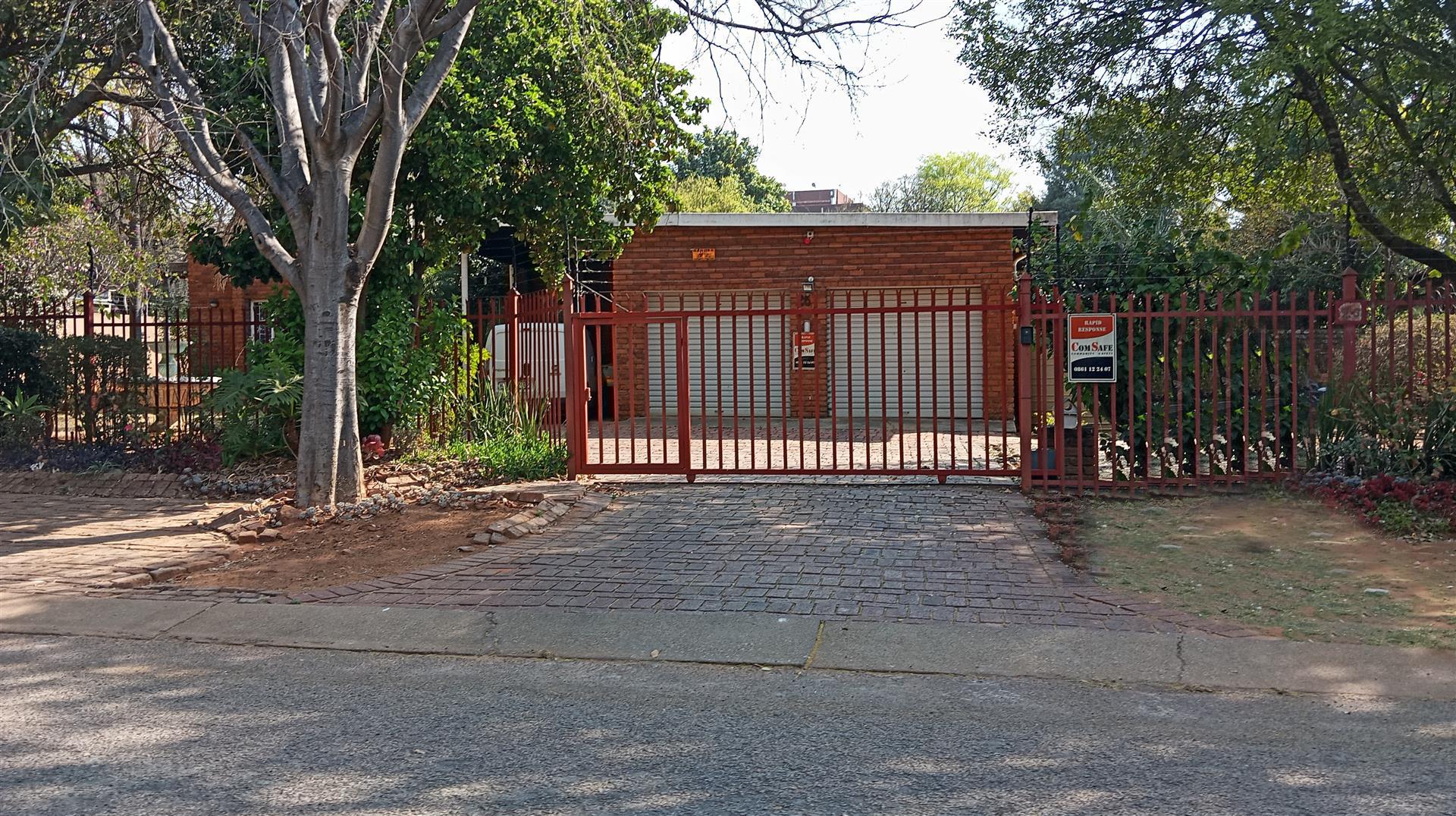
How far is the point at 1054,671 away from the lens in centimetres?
565

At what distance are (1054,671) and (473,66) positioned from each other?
921 cm

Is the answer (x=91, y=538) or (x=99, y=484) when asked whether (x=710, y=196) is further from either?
(x=91, y=538)

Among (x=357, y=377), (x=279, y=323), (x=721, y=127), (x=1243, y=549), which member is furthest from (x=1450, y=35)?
(x=279, y=323)

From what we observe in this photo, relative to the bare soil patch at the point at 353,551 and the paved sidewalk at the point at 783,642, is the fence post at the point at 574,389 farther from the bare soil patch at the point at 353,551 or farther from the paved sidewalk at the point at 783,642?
the paved sidewalk at the point at 783,642

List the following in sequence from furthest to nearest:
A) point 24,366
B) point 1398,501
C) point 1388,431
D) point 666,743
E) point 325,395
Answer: point 24,366 < point 325,395 < point 1388,431 < point 1398,501 < point 666,743

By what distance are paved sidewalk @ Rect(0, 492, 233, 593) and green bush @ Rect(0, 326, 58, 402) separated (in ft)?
7.29

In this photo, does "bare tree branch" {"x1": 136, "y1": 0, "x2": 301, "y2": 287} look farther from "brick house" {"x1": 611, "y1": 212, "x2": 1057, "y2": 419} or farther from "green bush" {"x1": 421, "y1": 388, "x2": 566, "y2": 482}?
"brick house" {"x1": 611, "y1": 212, "x2": 1057, "y2": 419}

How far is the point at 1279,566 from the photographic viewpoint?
7707 mm

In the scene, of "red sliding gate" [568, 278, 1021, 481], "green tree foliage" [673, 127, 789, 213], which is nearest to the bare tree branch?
"red sliding gate" [568, 278, 1021, 481]

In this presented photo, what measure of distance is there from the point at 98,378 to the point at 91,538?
16.1ft

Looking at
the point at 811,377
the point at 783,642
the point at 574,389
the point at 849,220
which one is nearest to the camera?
the point at 783,642

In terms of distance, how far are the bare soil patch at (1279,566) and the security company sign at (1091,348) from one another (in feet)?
3.86

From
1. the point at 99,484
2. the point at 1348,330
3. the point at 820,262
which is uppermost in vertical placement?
the point at 820,262

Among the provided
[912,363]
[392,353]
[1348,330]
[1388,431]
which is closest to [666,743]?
[1388,431]
